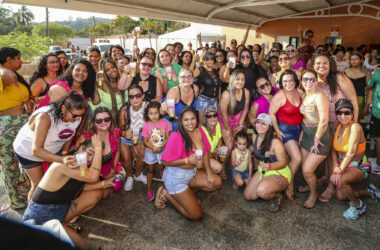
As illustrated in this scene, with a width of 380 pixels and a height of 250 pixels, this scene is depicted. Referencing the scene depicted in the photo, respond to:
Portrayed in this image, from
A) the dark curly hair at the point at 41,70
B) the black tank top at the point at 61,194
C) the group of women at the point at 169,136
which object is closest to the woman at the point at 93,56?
the group of women at the point at 169,136

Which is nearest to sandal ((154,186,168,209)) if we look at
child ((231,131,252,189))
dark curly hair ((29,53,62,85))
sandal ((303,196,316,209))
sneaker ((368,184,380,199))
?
child ((231,131,252,189))

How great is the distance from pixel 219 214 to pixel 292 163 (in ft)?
4.58

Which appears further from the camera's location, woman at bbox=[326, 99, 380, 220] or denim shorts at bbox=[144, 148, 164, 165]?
denim shorts at bbox=[144, 148, 164, 165]

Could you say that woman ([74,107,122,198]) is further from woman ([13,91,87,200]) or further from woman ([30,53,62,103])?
woman ([30,53,62,103])

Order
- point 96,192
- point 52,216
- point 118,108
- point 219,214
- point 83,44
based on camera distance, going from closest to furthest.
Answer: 1. point 52,216
2. point 96,192
3. point 219,214
4. point 118,108
5. point 83,44

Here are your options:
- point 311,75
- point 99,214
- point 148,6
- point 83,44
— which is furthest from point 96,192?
point 83,44

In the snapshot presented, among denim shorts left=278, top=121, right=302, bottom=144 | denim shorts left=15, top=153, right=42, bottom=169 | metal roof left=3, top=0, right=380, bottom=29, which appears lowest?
denim shorts left=15, top=153, right=42, bottom=169

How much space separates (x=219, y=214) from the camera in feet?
11.2

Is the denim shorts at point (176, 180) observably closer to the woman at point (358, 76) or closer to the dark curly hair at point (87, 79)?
the dark curly hair at point (87, 79)

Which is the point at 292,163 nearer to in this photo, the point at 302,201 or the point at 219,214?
the point at 302,201

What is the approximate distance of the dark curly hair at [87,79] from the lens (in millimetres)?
3709

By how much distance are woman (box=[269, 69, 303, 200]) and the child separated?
0.56 meters

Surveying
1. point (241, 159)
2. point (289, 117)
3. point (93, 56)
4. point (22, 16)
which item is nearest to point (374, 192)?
point (289, 117)

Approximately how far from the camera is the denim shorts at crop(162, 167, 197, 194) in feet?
11.1
